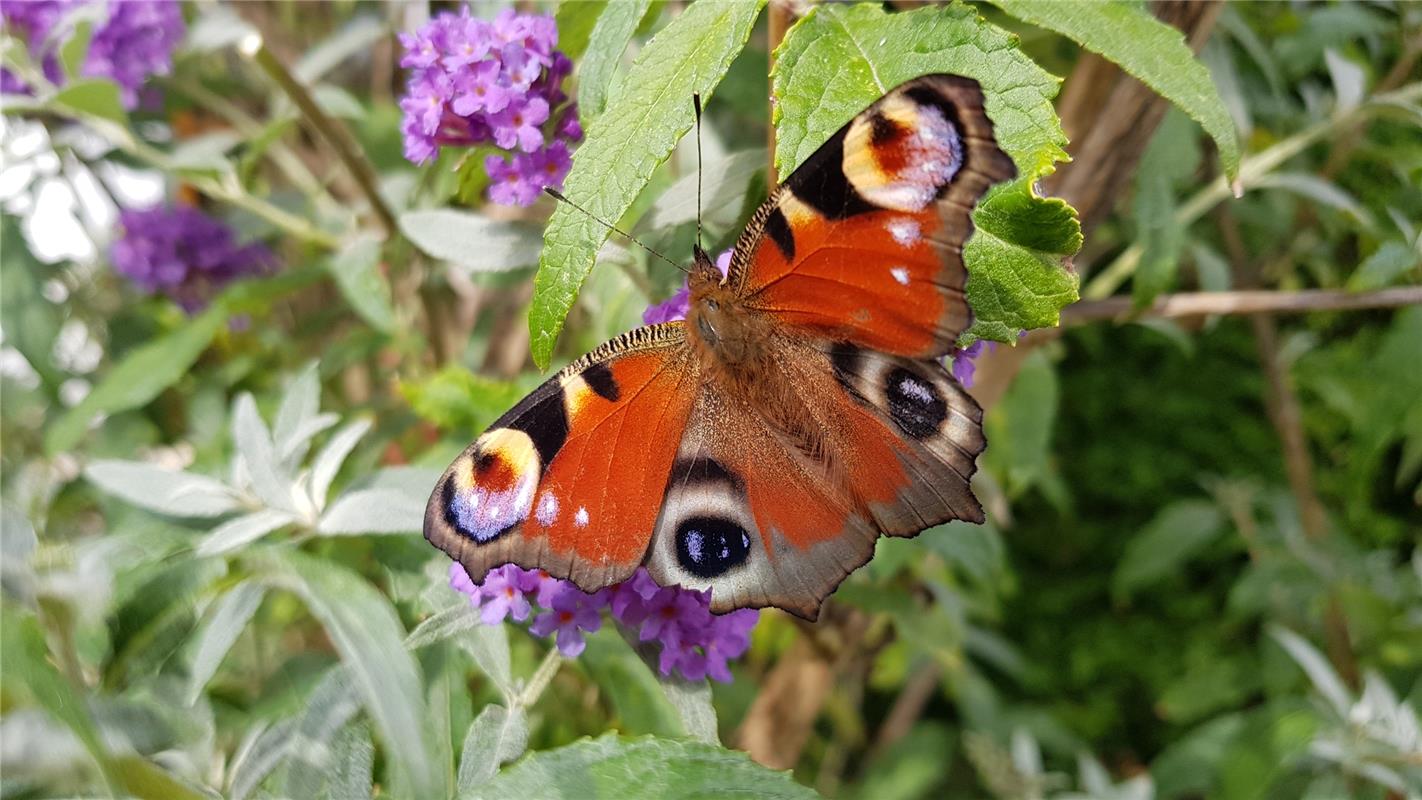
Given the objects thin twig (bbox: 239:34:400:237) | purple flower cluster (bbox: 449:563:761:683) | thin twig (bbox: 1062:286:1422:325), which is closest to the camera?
purple flower cluster (bbox: 449:563:761:683)

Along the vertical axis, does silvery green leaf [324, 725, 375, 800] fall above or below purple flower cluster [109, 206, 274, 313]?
below

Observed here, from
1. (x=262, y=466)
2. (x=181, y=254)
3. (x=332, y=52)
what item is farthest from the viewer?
(x=181, y=254)

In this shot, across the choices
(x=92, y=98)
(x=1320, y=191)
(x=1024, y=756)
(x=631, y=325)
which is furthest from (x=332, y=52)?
(x=1024, y=756)

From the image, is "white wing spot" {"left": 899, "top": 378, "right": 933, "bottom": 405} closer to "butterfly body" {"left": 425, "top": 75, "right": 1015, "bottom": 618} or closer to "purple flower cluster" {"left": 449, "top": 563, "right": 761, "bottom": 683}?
"butterfly body" {"left": 425, "top": 75, "right": 1015, "bottom": 618}

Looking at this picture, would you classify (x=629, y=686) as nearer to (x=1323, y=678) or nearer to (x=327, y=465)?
(x=327, y=465)

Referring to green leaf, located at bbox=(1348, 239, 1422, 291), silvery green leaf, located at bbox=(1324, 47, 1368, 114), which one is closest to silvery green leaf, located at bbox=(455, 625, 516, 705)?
green leaf, located at bbox=(1348, 239, 1422, 291)

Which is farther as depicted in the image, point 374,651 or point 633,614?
point 633,614

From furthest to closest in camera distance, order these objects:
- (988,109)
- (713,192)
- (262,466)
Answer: (262,466), (713,192), (988,109)
